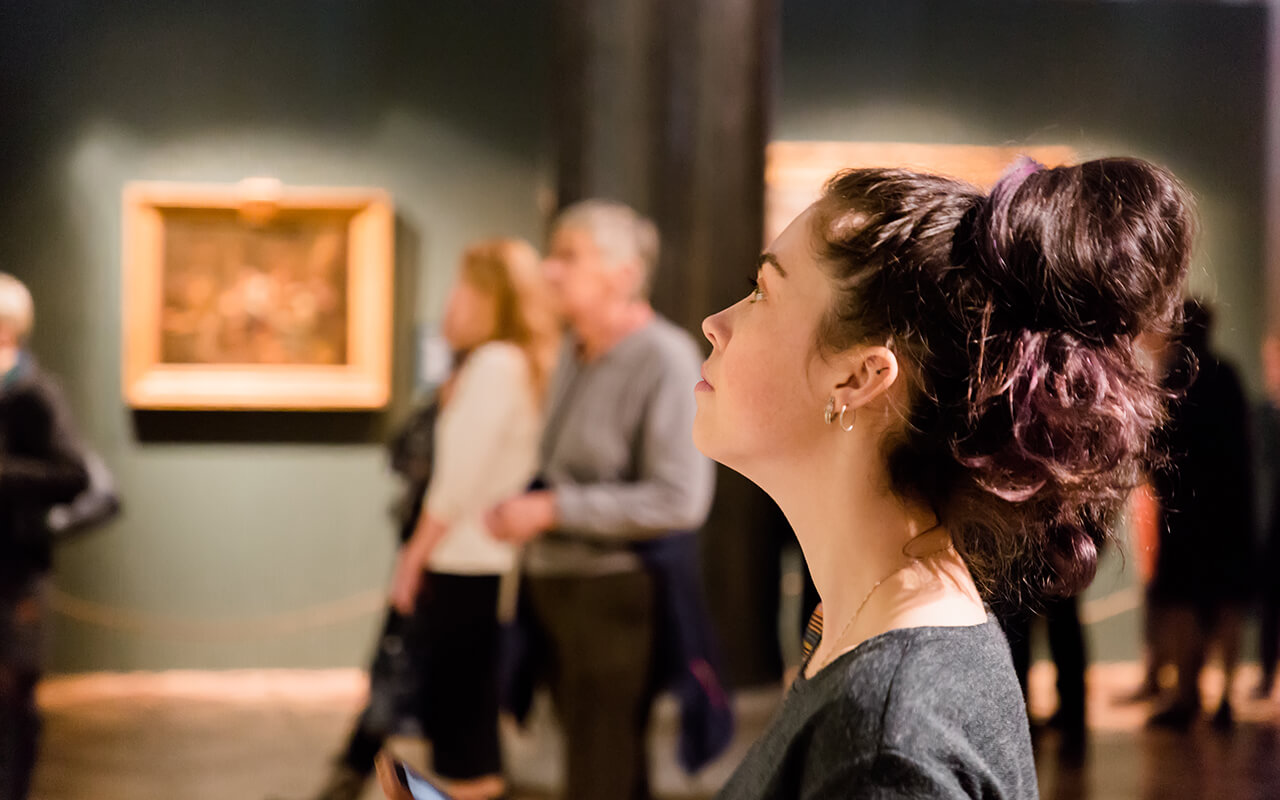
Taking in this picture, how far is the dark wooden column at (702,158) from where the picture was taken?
327 centimetres

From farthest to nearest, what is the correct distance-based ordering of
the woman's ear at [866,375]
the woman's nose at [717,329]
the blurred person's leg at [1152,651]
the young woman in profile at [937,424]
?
the blurred person's leg at [1152,651]
the woman's nose at [717,329]
the woman's ear at [866,375]
the young woman in profile at [937,424]

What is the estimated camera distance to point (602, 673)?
308 cm

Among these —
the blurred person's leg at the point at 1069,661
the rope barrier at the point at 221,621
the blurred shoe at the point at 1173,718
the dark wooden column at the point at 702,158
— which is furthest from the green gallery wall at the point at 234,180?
the blurred shoe at the point at 1173,718

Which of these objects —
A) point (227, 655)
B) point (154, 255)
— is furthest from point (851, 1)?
point (227, 655)

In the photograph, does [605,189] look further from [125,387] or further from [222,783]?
[222,783]

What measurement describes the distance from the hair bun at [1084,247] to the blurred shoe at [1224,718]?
9.14 ft

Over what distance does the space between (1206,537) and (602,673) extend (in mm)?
1748

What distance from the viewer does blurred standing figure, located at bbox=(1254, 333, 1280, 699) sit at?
10.4 ft

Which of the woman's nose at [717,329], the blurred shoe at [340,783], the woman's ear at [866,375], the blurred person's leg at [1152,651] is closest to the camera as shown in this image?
the woman's ear at [866,375]

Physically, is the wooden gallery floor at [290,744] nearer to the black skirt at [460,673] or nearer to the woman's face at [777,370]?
the black skirt at [460,673]

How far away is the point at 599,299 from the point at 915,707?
223cm

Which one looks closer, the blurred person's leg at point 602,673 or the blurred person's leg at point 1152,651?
the blurred person's leg at point 602,673

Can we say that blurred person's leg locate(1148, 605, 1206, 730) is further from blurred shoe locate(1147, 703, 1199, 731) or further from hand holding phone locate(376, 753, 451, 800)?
hand holding phone locate(376, 753, 451, 800)

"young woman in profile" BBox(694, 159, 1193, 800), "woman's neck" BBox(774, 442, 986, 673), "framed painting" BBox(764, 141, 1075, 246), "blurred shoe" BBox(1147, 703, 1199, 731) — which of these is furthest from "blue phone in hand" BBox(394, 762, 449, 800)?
"blurred shoe" BBox(1147, 703, 1199, 731)
